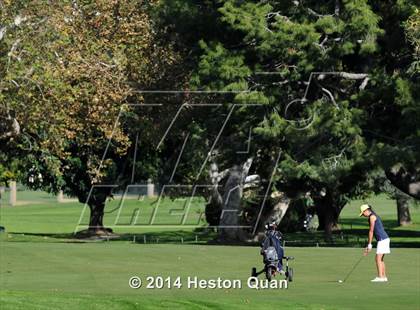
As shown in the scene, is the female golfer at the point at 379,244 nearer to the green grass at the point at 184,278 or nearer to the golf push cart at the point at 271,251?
the green grass at the point at 184,278

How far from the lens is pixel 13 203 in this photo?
151250mm

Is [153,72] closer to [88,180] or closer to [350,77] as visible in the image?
[350,77]

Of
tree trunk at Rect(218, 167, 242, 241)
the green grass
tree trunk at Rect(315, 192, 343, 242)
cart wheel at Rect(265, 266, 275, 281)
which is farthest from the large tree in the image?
cart wheel at Rect(265, 266, 275, 281)

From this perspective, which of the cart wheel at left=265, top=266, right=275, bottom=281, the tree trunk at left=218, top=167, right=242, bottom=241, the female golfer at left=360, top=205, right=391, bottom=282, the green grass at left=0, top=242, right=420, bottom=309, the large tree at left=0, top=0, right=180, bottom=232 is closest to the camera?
the green grass at left=0, top=242, right=420, bottom=309

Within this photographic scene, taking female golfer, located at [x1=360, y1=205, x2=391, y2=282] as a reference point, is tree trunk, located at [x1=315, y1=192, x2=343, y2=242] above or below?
above

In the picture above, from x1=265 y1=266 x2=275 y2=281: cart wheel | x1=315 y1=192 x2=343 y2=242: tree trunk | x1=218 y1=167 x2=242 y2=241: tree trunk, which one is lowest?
x1=265 y1=266 x2=275 y2=281: cart wheel

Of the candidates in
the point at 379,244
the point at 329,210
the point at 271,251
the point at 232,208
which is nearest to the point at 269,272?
the point at 271,251

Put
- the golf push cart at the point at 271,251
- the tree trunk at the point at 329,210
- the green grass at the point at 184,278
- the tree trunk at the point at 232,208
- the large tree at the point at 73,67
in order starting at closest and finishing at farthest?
the green grass at the point at 184,278, the golf push cart at the point at 271,251, the large tree at the point at 73,67, the tree trunk at the point at 232,208, the tree trunk at the point at 329,210

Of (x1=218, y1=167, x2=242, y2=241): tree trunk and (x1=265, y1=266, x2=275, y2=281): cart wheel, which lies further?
(x1=218, y1=167, x2=242, y2=241): tree trunk

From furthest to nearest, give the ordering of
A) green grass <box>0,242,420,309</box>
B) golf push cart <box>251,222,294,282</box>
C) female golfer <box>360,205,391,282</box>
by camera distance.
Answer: female golfer <box>360,205,391,282</box> < golf push cart <box>251,222,294,282</box> < green grass <box>0,242,420,309</box>

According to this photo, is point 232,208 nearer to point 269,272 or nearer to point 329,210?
point 329,210

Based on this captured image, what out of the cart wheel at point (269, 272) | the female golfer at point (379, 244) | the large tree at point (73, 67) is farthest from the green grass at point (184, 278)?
the large tree at point (73, 67)

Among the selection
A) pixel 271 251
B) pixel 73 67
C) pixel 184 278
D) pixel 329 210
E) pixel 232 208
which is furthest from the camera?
pixel 329 210

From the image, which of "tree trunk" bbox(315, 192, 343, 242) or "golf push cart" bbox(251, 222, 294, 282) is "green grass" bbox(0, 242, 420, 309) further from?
"tree trunk" bbox(315, 192, 343, 242)
